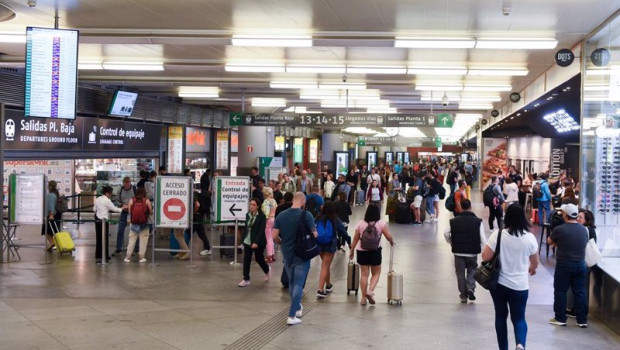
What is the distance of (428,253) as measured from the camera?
51.2ft

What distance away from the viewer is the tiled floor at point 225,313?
8102 mm

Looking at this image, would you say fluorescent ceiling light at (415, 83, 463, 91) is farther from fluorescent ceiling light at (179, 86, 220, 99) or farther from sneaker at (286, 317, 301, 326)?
sneaker at (286, 317, 301, 326)

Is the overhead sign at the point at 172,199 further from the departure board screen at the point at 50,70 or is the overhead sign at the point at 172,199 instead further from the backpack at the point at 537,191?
the backpack at the point at 537,191

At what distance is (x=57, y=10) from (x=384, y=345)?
7422mm

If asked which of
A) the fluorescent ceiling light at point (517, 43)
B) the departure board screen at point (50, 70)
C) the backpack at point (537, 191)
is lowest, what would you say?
the backpack at point (537, 191)

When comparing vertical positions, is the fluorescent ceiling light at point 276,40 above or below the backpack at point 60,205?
above

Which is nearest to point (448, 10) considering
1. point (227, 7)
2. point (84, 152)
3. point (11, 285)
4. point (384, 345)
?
point (227, 7)

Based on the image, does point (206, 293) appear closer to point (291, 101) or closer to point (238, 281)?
point (238, 281)

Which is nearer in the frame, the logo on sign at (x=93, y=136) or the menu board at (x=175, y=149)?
the logo on sign at (x=93, y=136)

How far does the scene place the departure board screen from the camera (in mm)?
11023

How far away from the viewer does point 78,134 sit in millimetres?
19203

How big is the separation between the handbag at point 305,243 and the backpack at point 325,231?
1.52 m

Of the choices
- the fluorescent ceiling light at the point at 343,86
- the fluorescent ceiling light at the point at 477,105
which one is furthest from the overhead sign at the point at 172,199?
the fluorescent ceiling light at the point at 477,105

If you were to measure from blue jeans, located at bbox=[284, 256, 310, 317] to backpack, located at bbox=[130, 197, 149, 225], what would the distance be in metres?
5.51
